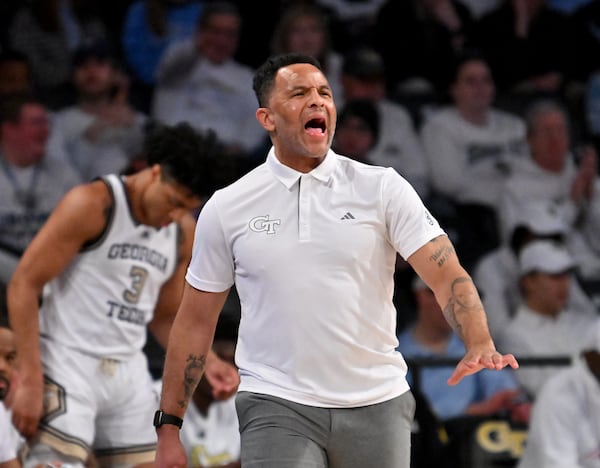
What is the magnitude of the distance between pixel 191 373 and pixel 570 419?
2.75 meters

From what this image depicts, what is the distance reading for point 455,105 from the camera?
27.2ft

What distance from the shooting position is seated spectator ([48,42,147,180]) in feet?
24.0

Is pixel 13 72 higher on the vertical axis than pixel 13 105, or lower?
higher

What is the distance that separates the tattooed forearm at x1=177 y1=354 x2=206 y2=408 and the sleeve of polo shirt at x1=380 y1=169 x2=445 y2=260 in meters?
0.72

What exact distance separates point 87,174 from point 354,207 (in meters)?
A: 4.04

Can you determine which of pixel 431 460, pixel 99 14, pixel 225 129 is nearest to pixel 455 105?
pixel 225 129

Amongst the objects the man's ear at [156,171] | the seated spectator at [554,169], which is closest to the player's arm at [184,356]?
the man's ear at [156,171]

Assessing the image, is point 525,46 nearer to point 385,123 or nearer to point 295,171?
point 385,123

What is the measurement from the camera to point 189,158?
467 centimetres

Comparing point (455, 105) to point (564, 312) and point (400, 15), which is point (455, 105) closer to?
point (400, 15)

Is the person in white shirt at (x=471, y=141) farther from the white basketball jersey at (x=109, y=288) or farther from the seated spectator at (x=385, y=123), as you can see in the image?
the white basketball jersey at (x=109, y=288)

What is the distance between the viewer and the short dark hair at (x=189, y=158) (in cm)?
466

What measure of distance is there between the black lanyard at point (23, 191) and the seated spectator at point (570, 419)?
3.02 m

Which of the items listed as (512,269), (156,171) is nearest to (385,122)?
(512,269)
